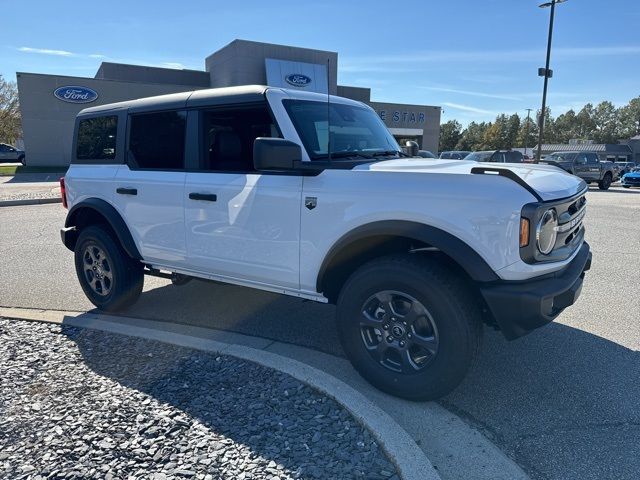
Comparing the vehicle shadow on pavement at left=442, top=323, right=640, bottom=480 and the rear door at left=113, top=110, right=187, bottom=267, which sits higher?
the rear door at left=113, top=110, right=187, bottom=267

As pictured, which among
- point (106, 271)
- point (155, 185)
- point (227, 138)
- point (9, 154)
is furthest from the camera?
point (9, 154)

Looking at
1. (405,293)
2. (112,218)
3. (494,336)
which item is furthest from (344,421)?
(112,218)

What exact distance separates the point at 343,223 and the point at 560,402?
6.03 ft

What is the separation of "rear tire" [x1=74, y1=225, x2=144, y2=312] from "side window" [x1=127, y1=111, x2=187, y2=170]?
852mm

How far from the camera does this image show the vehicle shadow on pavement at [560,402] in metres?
2.56

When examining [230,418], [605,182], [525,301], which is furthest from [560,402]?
[605,182]

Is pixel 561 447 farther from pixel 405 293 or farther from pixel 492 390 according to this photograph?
pixel 405 293

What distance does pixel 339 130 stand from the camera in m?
3.91

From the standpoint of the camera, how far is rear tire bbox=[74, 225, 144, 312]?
4.67 metres

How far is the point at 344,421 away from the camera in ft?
9.14

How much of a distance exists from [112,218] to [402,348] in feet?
10.0

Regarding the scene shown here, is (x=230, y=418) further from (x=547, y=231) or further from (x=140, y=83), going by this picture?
(x=140, y=83)

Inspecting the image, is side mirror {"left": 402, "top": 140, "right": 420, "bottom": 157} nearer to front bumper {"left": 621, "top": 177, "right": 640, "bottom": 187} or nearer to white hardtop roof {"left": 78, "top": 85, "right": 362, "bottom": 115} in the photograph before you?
white hardtop roof {"left": 78, "top": 85, "right": 362, "bottom": 115}

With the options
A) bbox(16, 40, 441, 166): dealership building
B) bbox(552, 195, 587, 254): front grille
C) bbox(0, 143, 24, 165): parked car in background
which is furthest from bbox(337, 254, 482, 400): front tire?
bbox(0, 143, 24, 165): parked car in background
